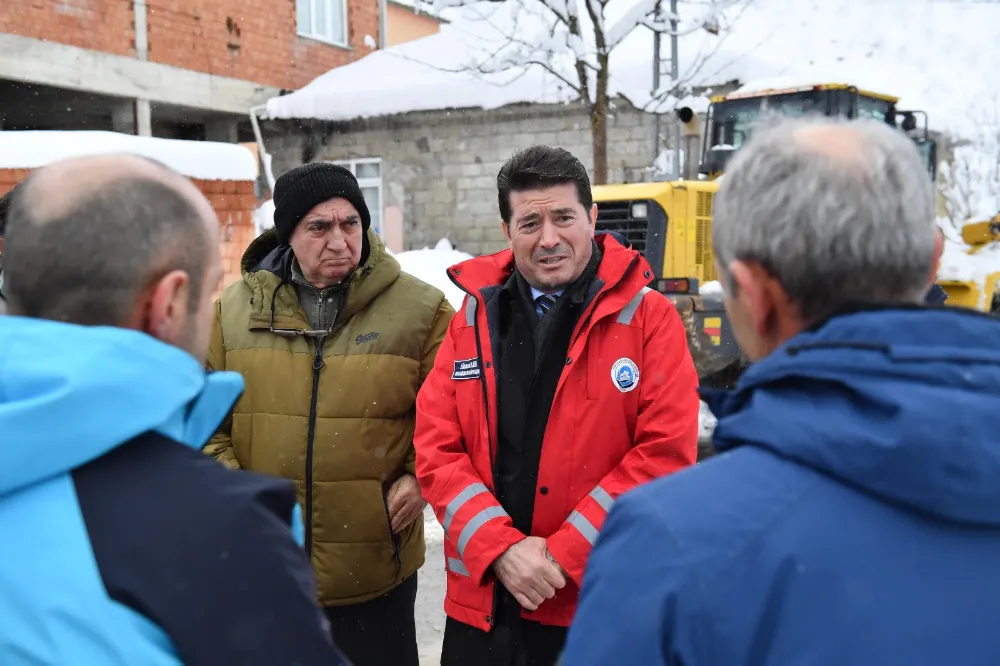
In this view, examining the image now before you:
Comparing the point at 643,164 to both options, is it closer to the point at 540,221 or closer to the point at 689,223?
the point at 689,223

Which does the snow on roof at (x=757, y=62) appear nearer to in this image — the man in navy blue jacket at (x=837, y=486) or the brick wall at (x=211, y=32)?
the brick wall at (x=211, y=32)

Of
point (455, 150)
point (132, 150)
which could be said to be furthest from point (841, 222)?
point (455, 150)

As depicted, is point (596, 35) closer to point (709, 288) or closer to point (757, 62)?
point (709, 288)

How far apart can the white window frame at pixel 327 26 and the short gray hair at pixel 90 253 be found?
16.7 m

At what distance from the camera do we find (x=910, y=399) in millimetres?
918

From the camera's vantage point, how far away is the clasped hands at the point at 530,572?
2189mm

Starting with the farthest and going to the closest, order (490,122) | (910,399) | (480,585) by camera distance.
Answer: (490,122) → (480,585) → (910,399)

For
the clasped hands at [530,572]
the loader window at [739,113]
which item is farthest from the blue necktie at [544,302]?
the loader window at [739,113]

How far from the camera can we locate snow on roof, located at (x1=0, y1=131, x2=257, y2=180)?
5.66 meters

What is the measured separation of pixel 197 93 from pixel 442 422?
1373 centimetres

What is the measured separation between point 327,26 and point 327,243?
16290 mm

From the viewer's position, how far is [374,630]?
2.73 m

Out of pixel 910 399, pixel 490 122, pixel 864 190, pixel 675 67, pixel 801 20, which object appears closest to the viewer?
pixel 910 399

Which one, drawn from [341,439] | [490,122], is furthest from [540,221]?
[490,122]
